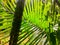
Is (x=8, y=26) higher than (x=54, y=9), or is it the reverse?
(x=54, y=9)

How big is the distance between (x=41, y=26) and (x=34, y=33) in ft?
0.29

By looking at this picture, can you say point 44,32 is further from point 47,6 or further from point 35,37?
point 47,6

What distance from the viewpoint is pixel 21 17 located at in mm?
1740

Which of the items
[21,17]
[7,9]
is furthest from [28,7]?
[7,9]

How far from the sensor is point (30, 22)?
1.78 m

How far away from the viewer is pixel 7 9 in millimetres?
1847

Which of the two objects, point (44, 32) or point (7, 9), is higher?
point (7, 9)

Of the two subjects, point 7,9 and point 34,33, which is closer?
point 34,33

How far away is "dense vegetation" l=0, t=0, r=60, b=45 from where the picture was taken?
1.66 metres

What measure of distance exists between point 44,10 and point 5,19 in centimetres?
40

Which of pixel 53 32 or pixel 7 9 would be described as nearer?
pixel 53 32

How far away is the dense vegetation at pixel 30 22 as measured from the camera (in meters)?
1.66

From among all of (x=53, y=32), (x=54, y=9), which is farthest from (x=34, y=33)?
(x=54, y=9)

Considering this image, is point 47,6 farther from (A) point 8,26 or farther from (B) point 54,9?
(A) point 8,26
